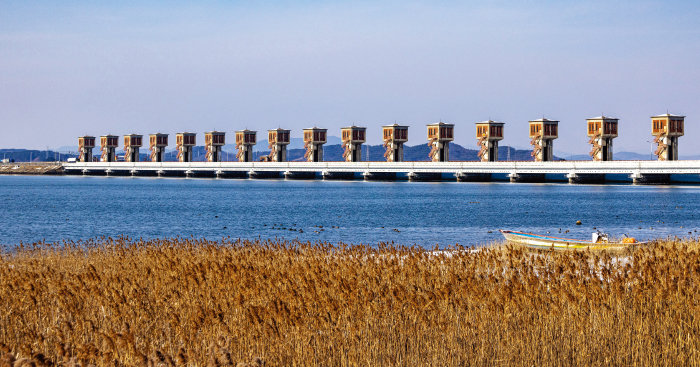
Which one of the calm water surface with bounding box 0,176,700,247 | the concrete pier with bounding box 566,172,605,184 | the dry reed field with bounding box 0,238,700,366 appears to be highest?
the dry reed field with bounding box 0,238,700,366

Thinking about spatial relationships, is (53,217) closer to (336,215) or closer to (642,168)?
(336,215)

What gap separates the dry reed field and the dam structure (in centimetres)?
9670

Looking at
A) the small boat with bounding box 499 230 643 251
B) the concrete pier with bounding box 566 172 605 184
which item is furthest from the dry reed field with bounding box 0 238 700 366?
the concrete pier with bounding box 566 172 605 184

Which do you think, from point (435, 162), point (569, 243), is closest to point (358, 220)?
point (569, 243)

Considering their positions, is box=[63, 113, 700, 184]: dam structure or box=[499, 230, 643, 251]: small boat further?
box=[63, 113, 700, 184]: dam structure

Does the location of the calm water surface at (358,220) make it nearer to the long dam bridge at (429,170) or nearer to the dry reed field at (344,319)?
the dry reed field at (344,319)

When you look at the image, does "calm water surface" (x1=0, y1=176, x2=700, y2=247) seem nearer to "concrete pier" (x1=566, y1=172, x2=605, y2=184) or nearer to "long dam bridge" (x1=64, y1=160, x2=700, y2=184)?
"long dam bridge" (x1=64, y1=160, x2=700, y2=184)

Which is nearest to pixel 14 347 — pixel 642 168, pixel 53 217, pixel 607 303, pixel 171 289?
pixel 171 289

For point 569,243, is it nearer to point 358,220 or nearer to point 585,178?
point 358,220

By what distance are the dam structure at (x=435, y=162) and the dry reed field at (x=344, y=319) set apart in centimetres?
9670

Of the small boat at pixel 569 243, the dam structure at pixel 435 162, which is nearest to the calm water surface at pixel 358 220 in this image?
the small boat at pixel 569 243

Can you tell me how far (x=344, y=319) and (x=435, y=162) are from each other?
125 meters

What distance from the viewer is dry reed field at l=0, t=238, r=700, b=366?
10.1 m

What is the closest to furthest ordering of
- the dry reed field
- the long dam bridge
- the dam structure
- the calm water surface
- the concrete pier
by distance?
the dry reed field < the calm water surface < the long dam bridge < the dam structure < the concrete pier
